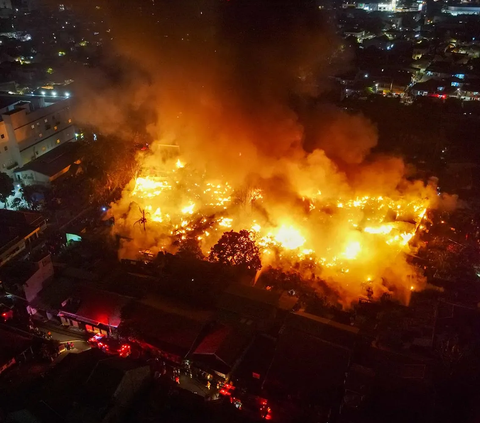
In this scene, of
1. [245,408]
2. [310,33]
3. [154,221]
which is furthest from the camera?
[310,33]

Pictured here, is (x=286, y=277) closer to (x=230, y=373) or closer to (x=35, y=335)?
(x=230, y=373)

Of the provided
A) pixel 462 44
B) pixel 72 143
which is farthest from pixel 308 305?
pixel 462 44

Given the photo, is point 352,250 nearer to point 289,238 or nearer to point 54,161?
point 289,238

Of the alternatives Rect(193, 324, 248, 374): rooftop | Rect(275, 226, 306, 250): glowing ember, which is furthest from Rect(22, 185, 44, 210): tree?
Rect(193, 324, 248, 374): rooftop

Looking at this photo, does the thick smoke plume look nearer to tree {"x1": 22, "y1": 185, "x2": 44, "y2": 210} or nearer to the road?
tree {"x1": 22, "y1": 185, "x2": 44, "y2": 210}

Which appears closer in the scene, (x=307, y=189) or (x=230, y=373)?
(x=230, y=373)

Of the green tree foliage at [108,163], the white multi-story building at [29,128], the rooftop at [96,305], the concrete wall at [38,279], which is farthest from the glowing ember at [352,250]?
the white multi-story building at [29,128]

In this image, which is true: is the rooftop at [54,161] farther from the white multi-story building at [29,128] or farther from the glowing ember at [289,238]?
the glowing ember at [289,238]
